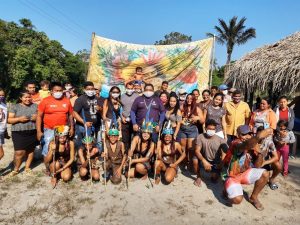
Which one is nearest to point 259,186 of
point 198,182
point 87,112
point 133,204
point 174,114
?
point 198,182

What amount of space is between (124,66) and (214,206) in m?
7.06

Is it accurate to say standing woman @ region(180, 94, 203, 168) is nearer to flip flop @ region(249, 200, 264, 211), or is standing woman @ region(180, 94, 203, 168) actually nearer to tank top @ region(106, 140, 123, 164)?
tank top @ region(106, 140, 123, 164)

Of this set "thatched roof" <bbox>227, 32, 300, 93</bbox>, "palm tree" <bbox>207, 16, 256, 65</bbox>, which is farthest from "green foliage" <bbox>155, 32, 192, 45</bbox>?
"thatched roof" <bbox>227, 32, 300, 93</bbox>

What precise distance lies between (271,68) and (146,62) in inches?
165

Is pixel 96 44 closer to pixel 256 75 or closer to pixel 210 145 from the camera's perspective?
pixel 256 75

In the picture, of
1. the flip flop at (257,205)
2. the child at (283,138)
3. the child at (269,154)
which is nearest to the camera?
the flip flop at (257,205)

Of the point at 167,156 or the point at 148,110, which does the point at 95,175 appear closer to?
the point at 167,156

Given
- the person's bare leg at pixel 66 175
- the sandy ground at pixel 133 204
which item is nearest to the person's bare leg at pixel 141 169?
the sandy ground at pixel 133 204

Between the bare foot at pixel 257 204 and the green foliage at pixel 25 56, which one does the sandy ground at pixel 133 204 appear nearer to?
the bare foot at pixel 257 204

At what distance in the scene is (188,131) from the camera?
6180 mm

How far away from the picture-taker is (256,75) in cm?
959

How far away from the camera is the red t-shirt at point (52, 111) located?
550cm

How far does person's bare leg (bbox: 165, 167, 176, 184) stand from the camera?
5.52m

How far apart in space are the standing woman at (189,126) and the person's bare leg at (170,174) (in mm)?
665
